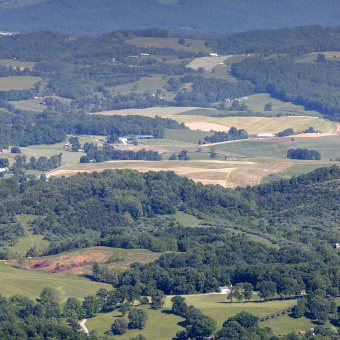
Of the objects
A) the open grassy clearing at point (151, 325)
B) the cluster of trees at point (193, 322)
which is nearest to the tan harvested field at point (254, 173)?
the cluster of trees at point (193, 322)

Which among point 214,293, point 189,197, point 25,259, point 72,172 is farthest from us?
point 72,172

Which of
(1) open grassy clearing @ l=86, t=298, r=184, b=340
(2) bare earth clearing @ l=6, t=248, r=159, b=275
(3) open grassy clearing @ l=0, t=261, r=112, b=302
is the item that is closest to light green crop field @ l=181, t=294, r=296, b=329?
(1) open grassy clearing @ l=86, t=298, r=184, b=340

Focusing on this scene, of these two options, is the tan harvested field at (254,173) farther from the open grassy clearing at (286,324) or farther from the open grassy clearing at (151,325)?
the open grassy clearing at (286,324)

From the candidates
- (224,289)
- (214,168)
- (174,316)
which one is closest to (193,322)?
(174,316)

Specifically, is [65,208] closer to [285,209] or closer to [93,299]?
[285,209]

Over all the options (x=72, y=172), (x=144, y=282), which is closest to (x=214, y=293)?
(x=144, y=282)

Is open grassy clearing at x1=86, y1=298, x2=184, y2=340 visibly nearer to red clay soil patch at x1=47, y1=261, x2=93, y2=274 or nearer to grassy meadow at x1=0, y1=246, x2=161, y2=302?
grassy meadow at x1=0, y1=246, x2=161, y2=302

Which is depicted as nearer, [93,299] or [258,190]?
[93,299]
